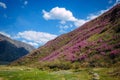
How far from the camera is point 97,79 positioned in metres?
36.2

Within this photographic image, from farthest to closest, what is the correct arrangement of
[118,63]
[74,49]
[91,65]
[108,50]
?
[74,49]
[108,50]
[91,65]
[118,63]

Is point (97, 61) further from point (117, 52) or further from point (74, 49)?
point (74, 49)

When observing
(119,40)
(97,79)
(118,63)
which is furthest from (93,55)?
(97,79)

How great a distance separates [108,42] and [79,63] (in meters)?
12.6

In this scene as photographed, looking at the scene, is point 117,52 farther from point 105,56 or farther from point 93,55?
point 93,55

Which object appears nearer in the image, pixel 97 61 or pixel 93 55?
pixel 97 61

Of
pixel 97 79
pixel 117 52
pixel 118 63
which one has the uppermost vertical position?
pixel 117 52

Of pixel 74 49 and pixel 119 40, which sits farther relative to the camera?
pixel 74 49

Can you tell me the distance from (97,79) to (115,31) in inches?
1607

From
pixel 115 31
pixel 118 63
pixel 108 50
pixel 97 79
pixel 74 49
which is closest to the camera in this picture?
pixel 97 79

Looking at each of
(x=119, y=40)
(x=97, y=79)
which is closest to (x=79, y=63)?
(x=119, y=40)

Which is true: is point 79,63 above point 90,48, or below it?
below

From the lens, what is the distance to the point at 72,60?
2692 inches

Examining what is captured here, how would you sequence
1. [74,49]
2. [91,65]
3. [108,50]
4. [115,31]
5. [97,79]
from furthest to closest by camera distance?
1. [74,49]
2. [115,31]
3. [108,50]
4. [91,65]
5. [97,79]
